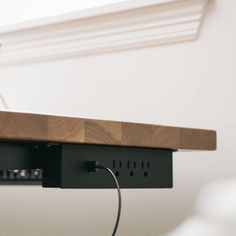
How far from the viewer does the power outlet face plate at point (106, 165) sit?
683 millimetres

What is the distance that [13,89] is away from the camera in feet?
4.82

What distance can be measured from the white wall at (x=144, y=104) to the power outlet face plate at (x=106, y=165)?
1.18 ft

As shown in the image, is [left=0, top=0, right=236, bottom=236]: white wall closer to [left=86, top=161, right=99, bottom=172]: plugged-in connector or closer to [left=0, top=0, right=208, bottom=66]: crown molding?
[left=0, top=0, right=208, bottom=66]: crown molding

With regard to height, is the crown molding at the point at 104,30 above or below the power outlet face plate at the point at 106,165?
above

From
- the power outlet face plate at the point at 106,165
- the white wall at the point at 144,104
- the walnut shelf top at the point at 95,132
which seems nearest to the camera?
the walnut shelf top at the point at 95,132

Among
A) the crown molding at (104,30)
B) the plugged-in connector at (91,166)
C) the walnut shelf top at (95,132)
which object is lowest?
the plugged-in connector at (91,166)

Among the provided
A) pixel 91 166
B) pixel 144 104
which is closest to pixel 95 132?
pixel 91 166

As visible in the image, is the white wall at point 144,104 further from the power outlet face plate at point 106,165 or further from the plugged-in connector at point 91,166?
the plugged-in connector at point 91,166

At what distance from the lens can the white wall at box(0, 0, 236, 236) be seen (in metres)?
1.14

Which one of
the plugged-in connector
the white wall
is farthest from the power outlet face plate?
the white wall

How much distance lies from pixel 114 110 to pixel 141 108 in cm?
7

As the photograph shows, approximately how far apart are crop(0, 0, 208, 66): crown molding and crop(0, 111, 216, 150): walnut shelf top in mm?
430

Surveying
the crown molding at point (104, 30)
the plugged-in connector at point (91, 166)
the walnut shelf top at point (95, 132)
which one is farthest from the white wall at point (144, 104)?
the plugged-in connector at point (91, 166)

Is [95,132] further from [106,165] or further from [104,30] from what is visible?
[104,30]
